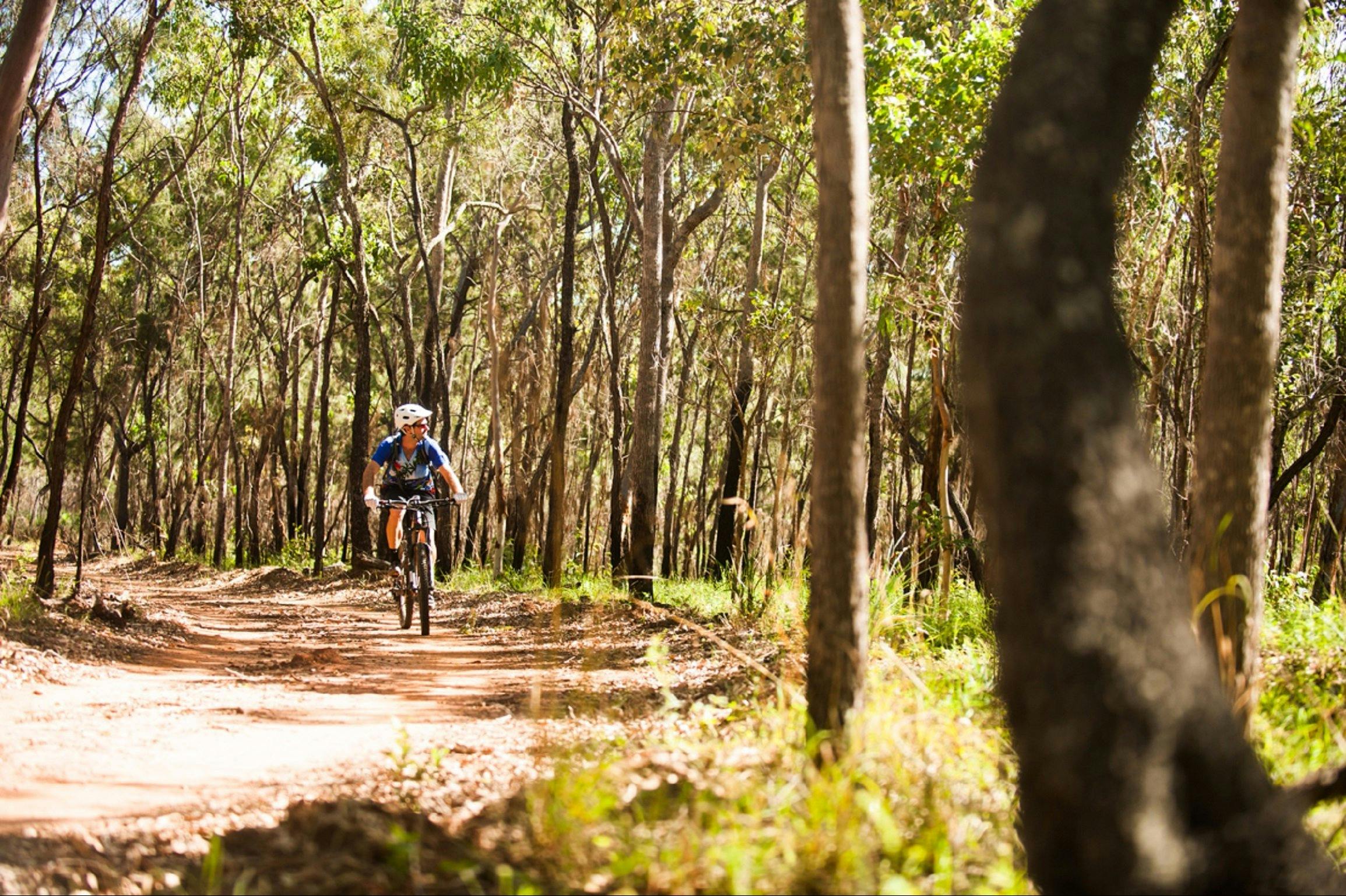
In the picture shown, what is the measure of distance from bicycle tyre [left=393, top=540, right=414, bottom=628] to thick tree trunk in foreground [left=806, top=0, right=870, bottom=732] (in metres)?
6.81

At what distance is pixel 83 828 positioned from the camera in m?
3.81

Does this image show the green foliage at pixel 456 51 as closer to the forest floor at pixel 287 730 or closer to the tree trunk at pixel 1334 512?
the forest floor at pixel 287 730

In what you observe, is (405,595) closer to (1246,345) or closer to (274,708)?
(274,708)

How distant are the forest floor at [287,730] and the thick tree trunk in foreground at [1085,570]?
5.18ft

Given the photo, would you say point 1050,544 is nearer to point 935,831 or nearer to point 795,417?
point 935,831

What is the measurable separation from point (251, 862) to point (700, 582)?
1297 cm

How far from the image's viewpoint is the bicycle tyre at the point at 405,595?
10.4 m

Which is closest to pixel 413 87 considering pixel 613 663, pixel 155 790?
pixel 613 663

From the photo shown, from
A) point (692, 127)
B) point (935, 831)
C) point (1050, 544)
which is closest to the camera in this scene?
point (1050, 544)

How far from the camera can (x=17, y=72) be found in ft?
25.2

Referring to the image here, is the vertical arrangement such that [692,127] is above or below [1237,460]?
above

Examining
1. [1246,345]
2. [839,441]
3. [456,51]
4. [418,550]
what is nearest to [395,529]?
[418,550]

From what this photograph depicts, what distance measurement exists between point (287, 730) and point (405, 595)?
4857 mm

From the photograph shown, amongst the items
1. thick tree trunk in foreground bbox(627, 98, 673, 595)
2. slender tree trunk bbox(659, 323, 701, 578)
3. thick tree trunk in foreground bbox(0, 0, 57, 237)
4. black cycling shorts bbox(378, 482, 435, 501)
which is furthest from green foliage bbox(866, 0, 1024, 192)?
slender tree trunk bbox(659, 323, 701, 578)
